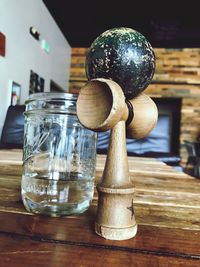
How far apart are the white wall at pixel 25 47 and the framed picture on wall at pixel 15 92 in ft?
0.22

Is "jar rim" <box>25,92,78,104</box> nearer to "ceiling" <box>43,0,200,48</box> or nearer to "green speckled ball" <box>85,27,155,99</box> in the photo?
"green speckled ball" <box>85,27,155,99</box>

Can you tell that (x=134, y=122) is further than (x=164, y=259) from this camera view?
Yes

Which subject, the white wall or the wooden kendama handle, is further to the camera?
the white wall

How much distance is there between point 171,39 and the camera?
6.15m

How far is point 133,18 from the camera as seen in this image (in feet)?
17.6

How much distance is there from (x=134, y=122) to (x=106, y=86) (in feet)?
0.40

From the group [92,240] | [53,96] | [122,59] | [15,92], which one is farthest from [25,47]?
[92,240]

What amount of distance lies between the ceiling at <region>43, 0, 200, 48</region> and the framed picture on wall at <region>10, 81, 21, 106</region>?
179 cm

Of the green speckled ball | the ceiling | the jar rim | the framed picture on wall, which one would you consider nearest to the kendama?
the green speckled ball

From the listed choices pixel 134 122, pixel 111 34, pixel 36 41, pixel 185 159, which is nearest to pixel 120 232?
pixel 134 122

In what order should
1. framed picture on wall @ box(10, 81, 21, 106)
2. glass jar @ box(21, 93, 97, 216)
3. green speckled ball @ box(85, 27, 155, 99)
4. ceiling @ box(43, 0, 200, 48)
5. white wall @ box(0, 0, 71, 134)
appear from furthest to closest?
ceiling @ box(43, 0, 200, 48) → framed picture on wall @ box(10, 81, 21, 106) → white wall @ box(0, 0, 71, 134) → glass jar @ box(21, 93, 97, 216) → green speckled ball @ box(85, 27, 155, 99)

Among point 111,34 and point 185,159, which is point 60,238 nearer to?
point 111,34

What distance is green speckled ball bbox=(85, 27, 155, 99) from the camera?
18.1 inches

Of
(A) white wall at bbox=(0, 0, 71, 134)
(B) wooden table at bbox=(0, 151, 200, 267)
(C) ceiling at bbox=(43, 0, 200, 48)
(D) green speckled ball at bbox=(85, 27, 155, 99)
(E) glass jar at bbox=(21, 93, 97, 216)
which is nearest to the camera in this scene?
(B) wooden table at bbox=(0, 151, 200, 267)
